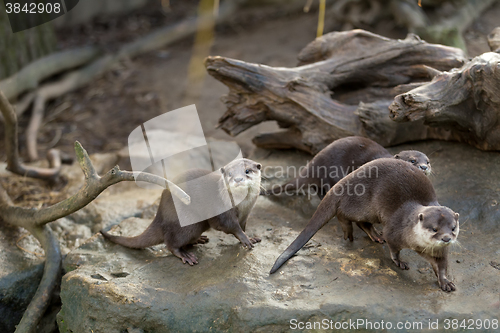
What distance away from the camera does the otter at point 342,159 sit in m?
2.98

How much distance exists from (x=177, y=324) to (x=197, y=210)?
0.66m

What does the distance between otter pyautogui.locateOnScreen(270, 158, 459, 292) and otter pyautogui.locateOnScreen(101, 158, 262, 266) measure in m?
0.40

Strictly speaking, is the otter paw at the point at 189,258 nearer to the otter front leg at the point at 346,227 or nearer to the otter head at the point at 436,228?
the otter front leg at the point at 346,227

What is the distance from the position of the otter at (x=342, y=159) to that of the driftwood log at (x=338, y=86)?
410mm

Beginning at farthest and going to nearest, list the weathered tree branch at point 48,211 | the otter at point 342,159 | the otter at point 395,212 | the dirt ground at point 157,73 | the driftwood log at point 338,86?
the dirt ground at point 157,73 → the driftwood log at point 338,86 → the otter at point 342,159 → the weathered tree branch at point 48,211 → the otter at point 395,212

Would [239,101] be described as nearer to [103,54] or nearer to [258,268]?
[258,268]

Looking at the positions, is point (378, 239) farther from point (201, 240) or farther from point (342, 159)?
point (201, 240)

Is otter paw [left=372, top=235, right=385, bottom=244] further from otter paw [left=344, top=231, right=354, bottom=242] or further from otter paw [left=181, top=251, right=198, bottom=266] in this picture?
otter paw [left=181, top=251, right=198, bottom=266]

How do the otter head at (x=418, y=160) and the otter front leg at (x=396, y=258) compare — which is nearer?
Result: the otter front leg at (x=396, y=258)

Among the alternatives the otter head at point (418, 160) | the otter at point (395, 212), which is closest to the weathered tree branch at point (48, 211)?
the otter at point (395, 212)

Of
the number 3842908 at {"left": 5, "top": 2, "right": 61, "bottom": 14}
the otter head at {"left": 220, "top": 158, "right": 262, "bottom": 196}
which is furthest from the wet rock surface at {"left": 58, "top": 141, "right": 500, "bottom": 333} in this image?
the number 3842908 at {"left": 5, "top": 2, "right": 61, "bottom": 14}

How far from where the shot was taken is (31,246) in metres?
3.31

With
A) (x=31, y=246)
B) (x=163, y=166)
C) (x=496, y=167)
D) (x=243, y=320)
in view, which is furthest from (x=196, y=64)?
(x=243, y=320)

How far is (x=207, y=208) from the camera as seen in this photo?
2.69 m
